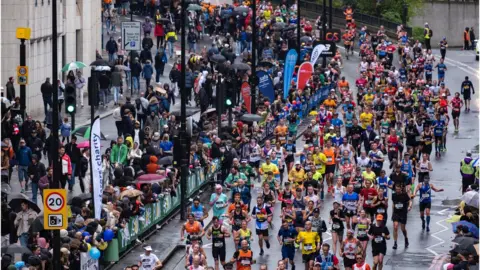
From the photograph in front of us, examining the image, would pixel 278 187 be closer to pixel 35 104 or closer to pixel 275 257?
pixel 275 257

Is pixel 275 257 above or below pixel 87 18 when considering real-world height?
below

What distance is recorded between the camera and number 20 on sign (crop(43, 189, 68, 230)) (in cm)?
3014

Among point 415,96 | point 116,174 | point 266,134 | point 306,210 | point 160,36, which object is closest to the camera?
point 306,210

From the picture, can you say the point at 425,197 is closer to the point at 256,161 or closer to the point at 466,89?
the point at 256,161

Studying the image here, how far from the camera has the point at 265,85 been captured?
183 feet

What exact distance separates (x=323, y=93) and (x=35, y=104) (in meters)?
12.9

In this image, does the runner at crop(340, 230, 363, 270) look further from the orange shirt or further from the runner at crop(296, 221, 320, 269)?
the orange shirt

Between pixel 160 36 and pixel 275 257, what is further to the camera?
pixel 160 36

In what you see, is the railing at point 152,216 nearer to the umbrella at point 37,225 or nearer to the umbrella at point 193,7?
the umbrella at point 37,225

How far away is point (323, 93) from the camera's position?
62188 millimetres

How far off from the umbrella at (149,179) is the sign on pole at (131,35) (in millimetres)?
18231

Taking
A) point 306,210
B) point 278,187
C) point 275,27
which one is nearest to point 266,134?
point 278,187

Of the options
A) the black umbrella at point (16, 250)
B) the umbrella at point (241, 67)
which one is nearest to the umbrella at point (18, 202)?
the black umbrella at point (16, 250)

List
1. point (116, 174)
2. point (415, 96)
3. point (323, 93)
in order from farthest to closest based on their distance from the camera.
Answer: point (323, 93)
point (415, 96)
point (116, 174)
